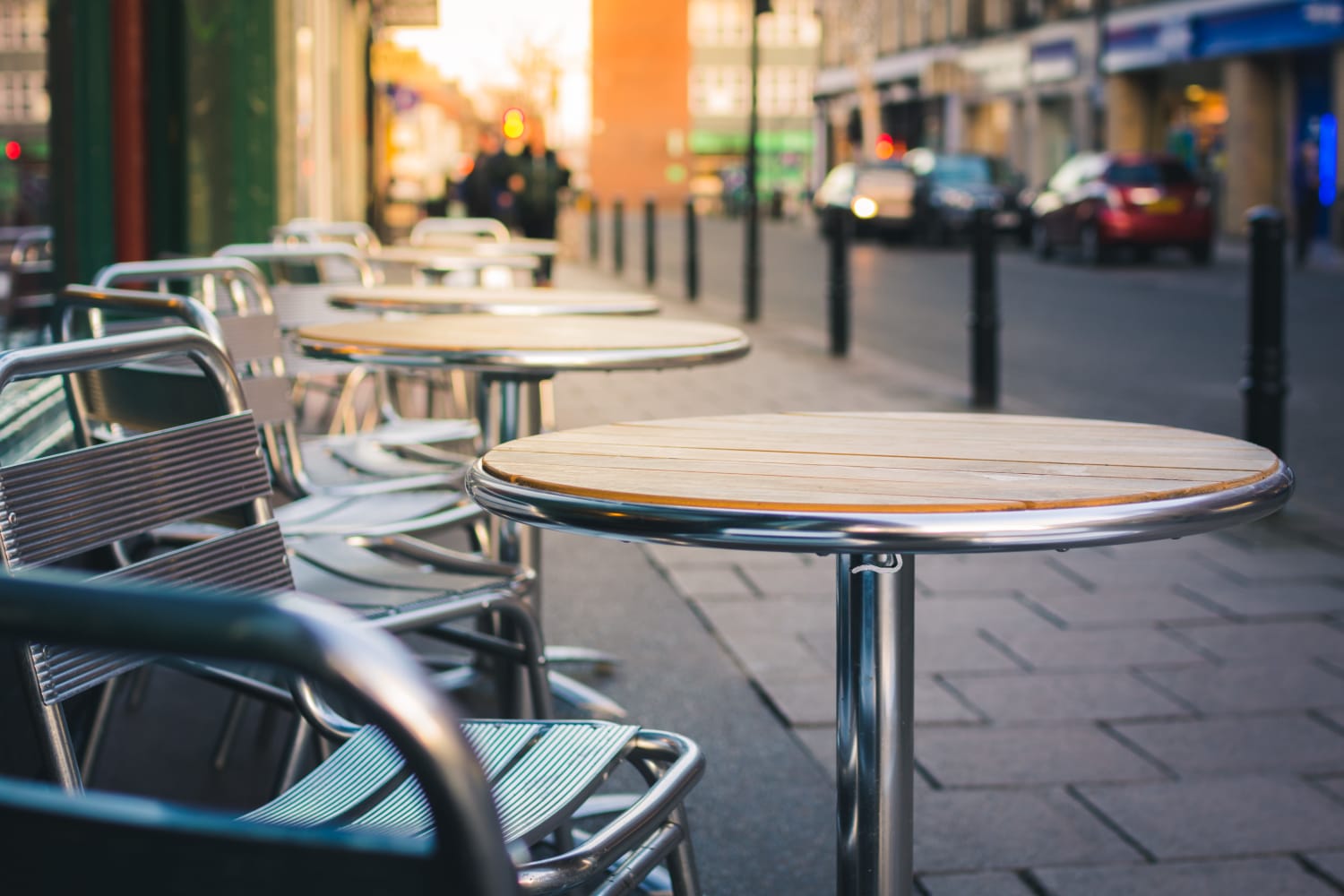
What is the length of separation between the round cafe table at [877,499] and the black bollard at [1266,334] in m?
3.71

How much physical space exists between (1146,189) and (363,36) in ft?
33.2

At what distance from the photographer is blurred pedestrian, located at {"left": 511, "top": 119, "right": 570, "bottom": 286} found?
14062 mm

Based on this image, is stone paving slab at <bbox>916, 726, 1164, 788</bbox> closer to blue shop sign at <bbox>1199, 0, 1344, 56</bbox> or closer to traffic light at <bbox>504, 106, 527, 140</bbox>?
traffic light at <bbox>504, 106, 527, 140</bbox>

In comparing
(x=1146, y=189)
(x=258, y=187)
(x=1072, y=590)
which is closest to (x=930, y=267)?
(x=1146, y=189)

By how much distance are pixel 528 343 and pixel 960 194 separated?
23828mm

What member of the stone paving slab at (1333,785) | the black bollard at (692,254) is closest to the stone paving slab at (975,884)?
the stone paving slab at (1333,785)

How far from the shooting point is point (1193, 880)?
268 centimetres

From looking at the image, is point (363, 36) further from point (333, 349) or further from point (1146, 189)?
point (333, 349)

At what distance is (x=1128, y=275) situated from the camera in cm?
1881

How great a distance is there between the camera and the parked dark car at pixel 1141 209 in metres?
20.4

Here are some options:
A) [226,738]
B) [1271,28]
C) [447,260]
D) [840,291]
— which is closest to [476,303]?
[226,738]

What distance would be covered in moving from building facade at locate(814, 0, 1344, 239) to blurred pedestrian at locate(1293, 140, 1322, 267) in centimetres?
40

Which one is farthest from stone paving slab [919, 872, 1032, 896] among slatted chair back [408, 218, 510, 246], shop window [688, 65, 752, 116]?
shop window [688, 65, 752, 116]

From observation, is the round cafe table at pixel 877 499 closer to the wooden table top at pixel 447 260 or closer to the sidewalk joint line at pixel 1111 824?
the sidewalk joint line at pixel 1111 824
